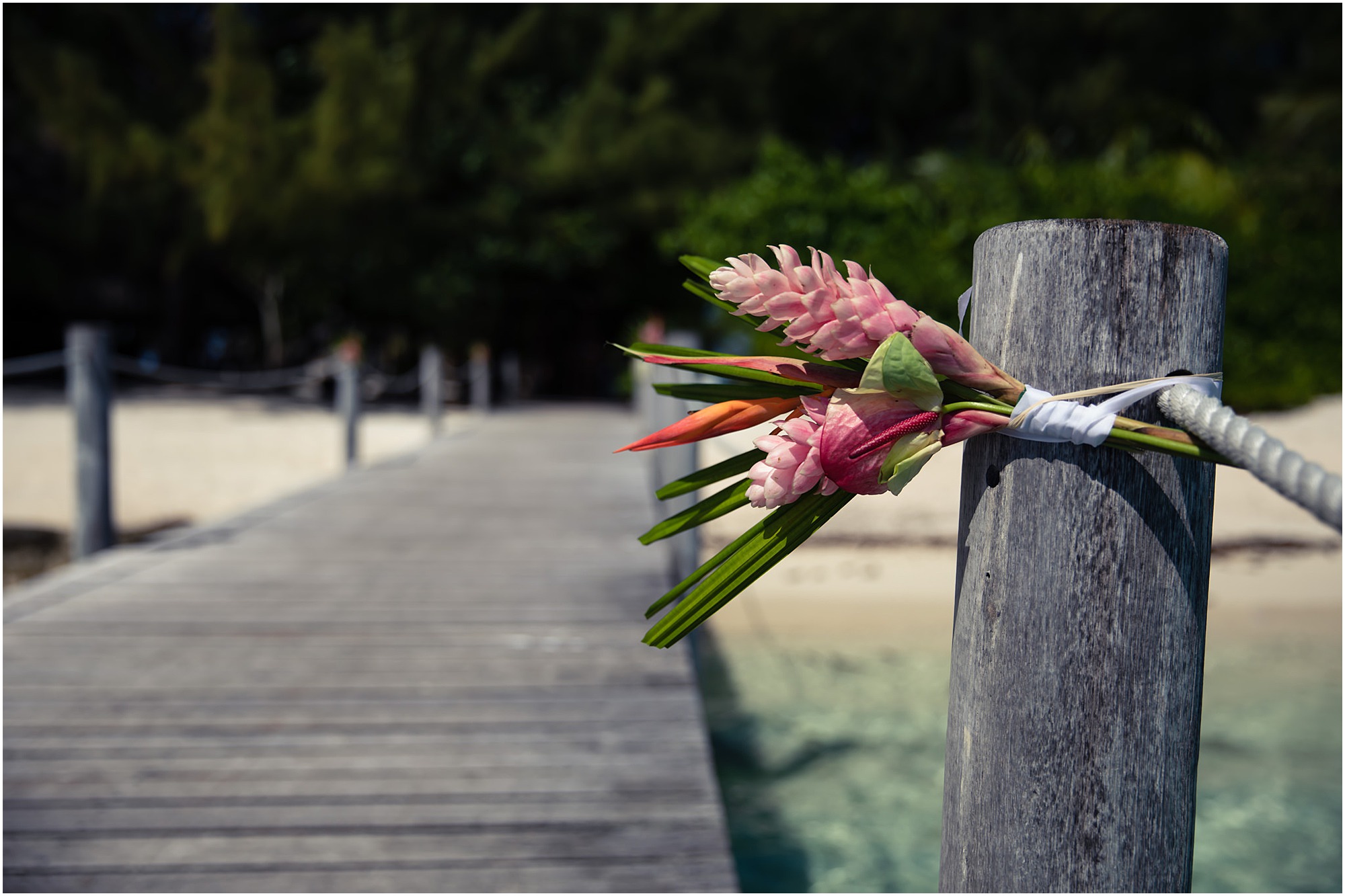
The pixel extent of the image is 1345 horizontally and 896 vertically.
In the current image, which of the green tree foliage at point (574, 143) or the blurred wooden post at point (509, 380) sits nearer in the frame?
the green tree foliage at point (574, 143)

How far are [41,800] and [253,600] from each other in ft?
5.79

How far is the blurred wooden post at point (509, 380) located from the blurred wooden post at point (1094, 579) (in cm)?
1856

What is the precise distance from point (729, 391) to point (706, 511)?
12 cm

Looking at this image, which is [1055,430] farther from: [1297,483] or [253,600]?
[253,600]

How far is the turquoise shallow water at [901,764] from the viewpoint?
359 cm

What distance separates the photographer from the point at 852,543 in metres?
9.15

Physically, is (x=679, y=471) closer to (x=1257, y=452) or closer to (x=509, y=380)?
(x=1257, y=452)

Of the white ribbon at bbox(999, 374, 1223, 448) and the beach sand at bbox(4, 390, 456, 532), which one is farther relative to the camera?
the beach sand at bbox(4, 390, 456, 532)

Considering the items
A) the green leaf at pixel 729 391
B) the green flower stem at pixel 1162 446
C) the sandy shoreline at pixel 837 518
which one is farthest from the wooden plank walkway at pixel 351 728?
the sandy shoreline at pixel 837 518

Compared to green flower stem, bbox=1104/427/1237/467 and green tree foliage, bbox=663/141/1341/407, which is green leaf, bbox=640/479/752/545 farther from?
green tree foliage, bbox=663/141/1341/407

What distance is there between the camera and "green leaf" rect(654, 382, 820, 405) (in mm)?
908

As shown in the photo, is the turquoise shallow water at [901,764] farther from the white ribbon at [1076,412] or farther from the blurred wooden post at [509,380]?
the blurred wooden post at [509,380]

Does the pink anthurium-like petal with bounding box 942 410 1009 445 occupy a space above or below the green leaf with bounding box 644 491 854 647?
above

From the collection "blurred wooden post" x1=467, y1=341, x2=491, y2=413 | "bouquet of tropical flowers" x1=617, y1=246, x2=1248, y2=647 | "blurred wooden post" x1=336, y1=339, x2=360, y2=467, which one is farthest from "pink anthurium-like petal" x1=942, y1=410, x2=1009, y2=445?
"blurred wooden post" x1=467, y1=341, x2=491, y2=413
